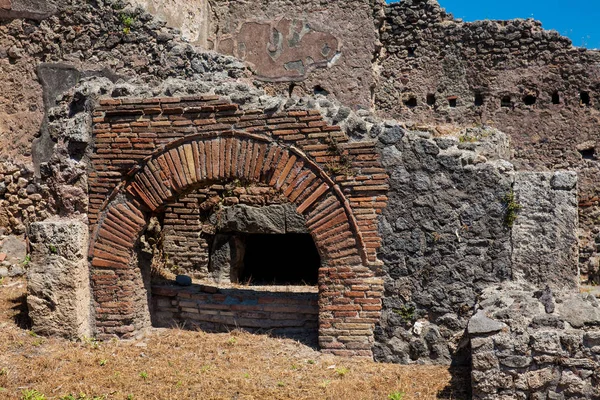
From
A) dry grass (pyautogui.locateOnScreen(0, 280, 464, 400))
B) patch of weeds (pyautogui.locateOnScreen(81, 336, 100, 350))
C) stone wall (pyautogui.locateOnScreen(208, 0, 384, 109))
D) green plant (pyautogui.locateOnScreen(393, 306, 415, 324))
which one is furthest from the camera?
stone wall (pyautogui.locateOnScreen(208, 0, 384, 109))

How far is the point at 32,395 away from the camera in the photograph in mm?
4832

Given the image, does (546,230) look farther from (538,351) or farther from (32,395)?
(32,395)

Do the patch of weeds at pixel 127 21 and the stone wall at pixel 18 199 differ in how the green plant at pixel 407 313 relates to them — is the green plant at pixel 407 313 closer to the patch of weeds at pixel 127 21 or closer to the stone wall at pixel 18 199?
the patch of weeds at pixel 127 21

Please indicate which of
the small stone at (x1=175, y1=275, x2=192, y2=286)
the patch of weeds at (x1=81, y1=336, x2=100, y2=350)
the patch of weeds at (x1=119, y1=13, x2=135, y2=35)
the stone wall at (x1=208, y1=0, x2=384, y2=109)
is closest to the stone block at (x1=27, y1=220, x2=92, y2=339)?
the patch of weeds at (x1=81, y1=336, x2=100, y2=350)

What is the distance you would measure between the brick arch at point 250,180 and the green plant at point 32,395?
54.7 inches

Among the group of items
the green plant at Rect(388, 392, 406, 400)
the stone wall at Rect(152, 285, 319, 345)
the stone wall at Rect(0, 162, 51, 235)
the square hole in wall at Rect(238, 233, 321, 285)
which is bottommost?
the green plant at Rect(388, 392, 406, 400)

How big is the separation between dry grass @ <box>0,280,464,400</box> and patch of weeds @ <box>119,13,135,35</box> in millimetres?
3373

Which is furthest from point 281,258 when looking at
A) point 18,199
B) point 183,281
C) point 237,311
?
point 18,199

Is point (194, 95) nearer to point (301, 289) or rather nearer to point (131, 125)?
point (131, 125)

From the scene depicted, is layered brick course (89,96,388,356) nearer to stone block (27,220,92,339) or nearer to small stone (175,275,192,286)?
stone block (27,220,92,339)

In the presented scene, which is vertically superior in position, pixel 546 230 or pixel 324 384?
pixel 546 230

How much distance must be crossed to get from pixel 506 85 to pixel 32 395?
30.7ft

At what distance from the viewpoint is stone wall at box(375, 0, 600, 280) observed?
1080 centimetres

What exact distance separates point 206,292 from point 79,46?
3.40m
